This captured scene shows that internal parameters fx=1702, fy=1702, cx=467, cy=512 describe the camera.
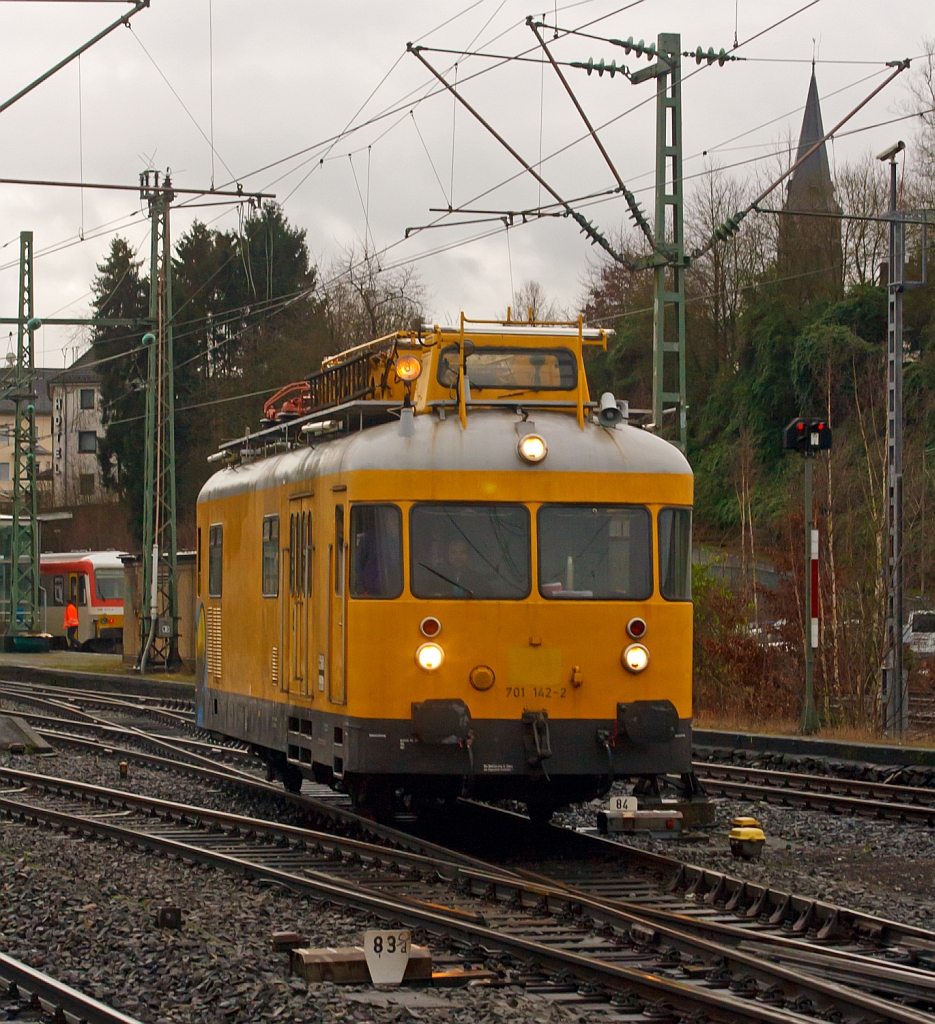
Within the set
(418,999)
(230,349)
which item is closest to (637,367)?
(230,349)

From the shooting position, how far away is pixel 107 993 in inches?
298

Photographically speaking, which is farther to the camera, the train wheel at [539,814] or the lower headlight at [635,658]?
the train wheel at [539,814]

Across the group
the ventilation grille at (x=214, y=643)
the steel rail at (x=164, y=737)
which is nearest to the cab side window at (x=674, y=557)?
the ventilation grille at (x=214, y=643)

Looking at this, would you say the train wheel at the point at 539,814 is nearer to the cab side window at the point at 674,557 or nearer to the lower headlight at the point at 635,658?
the lower headlight at the point at 635,658

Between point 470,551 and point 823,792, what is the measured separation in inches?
224

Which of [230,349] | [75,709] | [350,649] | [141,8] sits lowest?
[75,709]

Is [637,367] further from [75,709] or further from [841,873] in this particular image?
[841,873]

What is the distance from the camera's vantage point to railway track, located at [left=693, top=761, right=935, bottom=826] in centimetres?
1412

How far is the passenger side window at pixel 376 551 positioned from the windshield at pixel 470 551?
0.38 ft

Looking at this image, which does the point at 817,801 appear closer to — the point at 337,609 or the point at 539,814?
the point at 539,814

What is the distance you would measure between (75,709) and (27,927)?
1942 cm

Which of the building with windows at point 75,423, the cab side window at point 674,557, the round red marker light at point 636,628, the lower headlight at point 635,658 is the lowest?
the lower headlight at point 635,658

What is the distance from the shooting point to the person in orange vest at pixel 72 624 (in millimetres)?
52312

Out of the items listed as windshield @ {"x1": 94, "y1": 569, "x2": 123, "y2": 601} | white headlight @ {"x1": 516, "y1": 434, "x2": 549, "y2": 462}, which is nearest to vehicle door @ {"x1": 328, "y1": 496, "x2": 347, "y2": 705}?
white headlight @ {"x1": 516, "y1": 434, "x2": 549, "y2": 462}
